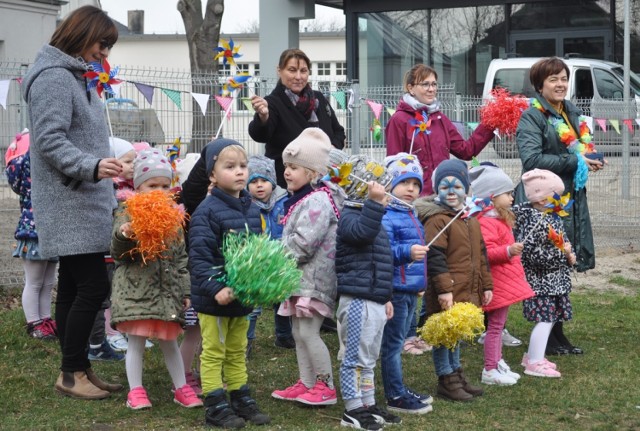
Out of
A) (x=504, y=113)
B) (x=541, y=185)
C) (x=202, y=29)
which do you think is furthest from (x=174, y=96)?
(x=202, y=29)

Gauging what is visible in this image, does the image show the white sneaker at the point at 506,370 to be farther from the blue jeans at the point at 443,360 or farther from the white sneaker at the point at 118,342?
the white sneaker at the point at 118,342

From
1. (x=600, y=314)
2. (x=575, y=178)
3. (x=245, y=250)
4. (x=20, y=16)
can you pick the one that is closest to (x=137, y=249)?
(x=245, y=250)

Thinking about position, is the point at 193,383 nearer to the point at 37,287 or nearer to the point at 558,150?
the point at 37,287

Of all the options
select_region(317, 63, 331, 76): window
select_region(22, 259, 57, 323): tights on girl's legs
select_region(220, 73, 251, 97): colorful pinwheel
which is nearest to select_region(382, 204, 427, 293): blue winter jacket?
select_region(220, 73, 251, 97): colorful pinwheel

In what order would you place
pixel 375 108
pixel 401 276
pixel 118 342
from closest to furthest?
pixel 401 276
pixel 118 342
pixel 375 108

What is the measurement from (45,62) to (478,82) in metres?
18.7

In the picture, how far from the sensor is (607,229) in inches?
519

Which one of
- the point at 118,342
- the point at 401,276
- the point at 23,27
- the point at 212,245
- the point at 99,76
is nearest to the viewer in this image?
the point at 212,245

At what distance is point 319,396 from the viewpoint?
18.9ft

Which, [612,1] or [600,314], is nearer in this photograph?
[600,314]

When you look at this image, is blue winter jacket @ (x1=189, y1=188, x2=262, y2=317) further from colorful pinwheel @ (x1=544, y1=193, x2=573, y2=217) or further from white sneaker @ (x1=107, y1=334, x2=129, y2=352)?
colorful pinwheel @ (x1=544, y1=193, x2=573, y2=217)

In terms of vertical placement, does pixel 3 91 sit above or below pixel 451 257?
above

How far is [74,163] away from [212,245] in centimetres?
83

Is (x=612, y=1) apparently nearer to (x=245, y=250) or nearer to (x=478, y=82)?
(x=478, y=82)
